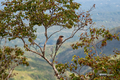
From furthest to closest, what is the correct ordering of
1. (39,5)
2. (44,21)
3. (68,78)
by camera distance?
(44,21) → (39,5) → (68,78)

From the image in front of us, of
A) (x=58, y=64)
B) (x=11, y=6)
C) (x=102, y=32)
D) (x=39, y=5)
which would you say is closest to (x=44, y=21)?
(x=39, y=5)

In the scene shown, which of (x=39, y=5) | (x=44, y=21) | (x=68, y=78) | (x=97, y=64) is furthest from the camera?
(x=44, y=21)

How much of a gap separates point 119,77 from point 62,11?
8240 mm

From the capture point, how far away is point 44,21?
15.6m

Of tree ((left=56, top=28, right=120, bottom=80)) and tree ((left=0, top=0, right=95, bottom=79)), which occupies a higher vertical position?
tree ((left=0, top=0, right=95, bottom=79))

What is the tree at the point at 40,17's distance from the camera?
14320 mm

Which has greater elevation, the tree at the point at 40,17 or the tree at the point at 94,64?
A: the tree at the point at 40,17

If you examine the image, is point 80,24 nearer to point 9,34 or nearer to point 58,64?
point 58,64

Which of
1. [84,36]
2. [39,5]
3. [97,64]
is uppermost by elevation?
[39,5]

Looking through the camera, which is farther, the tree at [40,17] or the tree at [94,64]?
the tree at [40,17]

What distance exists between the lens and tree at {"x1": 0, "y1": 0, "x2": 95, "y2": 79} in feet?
47.0

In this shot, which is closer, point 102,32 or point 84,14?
point 102,32

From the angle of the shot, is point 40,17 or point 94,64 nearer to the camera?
point 94,64

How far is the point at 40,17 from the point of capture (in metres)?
15.6
